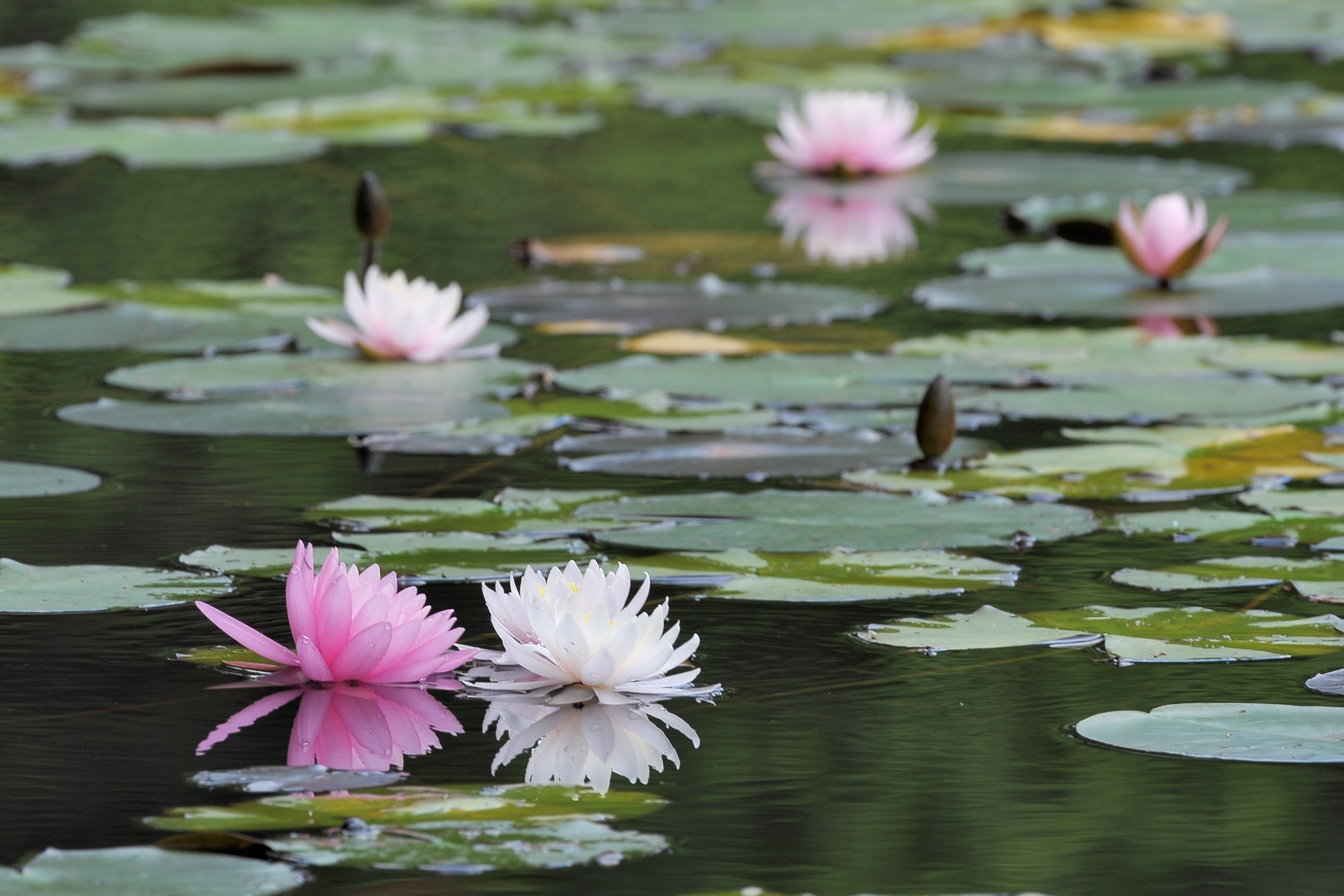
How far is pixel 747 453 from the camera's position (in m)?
3.31

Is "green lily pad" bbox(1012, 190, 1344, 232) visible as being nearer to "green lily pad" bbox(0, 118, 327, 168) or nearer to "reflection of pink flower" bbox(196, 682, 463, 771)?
"green lily pad" bbox(0, 118, 327, 168)

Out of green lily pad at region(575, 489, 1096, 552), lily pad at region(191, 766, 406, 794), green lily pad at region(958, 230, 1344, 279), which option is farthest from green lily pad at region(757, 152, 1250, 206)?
lily pad at region(191, 766, 406, 794)

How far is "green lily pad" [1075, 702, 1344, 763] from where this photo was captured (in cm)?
206

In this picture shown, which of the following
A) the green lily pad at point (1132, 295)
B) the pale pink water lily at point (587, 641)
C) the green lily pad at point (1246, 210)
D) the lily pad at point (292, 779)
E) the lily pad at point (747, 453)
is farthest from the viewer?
the green lily pad at point (1246, 210)

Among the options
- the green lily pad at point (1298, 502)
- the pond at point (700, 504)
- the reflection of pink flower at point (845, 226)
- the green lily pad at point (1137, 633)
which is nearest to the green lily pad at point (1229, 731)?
the pond at point (700, 504)

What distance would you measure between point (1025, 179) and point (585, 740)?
14.7ft

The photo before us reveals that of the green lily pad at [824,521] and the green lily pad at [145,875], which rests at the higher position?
the green lily pad at [824,521]

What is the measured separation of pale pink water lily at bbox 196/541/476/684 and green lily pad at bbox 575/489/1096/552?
571 millimetres

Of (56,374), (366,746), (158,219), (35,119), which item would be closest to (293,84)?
(35,119)

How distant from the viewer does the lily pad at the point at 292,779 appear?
192cm

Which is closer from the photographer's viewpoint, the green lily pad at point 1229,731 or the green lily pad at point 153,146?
the green lily pad at point 1229,731

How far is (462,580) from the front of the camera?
261cm

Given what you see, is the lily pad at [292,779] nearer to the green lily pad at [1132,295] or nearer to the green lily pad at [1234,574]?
the green lily pad at [1234,574]

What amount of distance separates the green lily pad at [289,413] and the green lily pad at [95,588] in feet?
2.75
